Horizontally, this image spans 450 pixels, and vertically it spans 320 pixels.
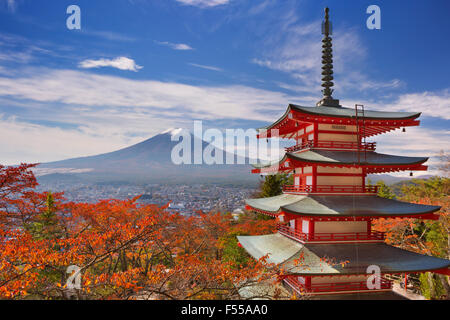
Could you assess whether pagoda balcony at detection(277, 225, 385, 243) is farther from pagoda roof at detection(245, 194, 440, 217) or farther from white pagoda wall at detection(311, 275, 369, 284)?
white pagoda wall at detection(311, 275, 369, 284)

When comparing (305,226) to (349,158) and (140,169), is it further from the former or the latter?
(140,169)

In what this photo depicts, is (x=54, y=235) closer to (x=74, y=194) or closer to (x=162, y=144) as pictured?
(x=74, y=194)

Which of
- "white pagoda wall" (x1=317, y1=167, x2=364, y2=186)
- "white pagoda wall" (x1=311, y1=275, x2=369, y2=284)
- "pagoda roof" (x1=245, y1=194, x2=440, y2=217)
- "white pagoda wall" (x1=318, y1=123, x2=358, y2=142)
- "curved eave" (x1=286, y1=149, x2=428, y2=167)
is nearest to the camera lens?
"pagoda roof" (x1=245, y1=194, x2=440, y2=217)

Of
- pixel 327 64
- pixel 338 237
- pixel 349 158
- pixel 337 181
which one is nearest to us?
pixel 338 237

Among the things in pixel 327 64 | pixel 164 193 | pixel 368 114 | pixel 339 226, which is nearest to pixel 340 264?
pixel 339 226

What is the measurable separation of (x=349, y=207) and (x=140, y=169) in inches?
2802

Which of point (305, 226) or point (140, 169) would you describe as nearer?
point (305, 226)

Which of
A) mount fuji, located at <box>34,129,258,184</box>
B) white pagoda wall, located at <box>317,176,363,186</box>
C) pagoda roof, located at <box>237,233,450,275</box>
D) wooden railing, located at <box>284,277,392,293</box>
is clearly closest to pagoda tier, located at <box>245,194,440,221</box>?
white pagoda wall, located at <box>317,176,363,186</box>

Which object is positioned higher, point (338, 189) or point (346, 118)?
point (346, 118)

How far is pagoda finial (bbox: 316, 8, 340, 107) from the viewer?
41.2ft

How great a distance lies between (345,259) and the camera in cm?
947

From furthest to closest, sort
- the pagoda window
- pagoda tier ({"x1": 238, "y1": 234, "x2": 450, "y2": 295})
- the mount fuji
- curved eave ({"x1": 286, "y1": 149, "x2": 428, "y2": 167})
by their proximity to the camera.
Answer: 1. the mount fuji
2. the pagoda window
3. curved eave ({"x1": 286, "y1": 149, "x2": 428, "y2": 167})
4. pagoda tier ({"x1": 238, "y1": 234, "x2": 450, "y2": 295})

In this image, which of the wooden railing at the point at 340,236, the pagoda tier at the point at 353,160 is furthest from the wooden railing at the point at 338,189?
the wooden railing at the point at 340,236
